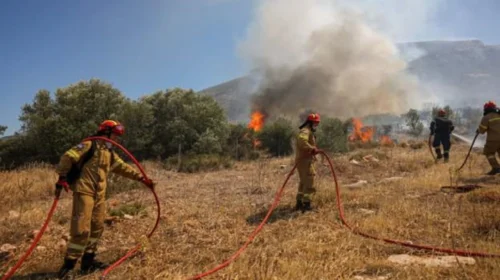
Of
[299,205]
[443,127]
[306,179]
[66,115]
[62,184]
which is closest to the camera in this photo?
[62,184]

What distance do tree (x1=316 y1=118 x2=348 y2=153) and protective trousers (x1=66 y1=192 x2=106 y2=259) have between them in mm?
14615

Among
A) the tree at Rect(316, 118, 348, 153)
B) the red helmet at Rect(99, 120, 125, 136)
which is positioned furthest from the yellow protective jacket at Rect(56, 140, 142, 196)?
the tree at Rect(316, 118, 348, 153)

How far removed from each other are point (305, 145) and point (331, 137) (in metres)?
13.9

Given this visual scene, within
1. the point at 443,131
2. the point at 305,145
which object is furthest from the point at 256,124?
the point at 305,145

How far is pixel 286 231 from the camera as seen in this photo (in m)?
5.75

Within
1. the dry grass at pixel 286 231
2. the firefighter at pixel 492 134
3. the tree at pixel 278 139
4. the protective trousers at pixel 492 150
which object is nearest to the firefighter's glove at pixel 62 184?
the dry grass at pixel 286 231

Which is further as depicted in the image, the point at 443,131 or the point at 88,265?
the point at 443,131

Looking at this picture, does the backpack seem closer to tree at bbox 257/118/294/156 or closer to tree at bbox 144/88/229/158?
tree at bbox 144/88/229/158

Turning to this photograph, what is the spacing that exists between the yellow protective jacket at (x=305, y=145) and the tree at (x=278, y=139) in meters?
15.1

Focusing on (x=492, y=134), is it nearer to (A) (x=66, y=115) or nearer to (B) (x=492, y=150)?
(B) (x=492, y=150)

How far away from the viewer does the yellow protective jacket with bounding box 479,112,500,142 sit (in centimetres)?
952

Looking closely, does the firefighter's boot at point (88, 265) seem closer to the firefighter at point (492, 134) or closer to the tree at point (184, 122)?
the firefighter at point (492, 134)

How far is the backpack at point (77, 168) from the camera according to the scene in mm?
4574

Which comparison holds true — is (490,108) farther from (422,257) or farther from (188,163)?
(188,163)
